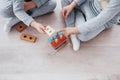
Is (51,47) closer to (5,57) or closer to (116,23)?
(5,57)

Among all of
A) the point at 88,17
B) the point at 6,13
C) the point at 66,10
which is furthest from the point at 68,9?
the point at 6,13

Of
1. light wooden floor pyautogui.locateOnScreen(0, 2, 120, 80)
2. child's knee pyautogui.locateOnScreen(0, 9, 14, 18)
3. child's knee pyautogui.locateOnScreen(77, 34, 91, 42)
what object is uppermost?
child's knee pyautogui.locateOnScreen(0, 9, 14, 18)

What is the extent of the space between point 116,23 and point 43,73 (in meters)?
0.54

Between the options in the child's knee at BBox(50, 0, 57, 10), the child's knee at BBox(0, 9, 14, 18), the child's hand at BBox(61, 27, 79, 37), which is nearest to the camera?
the child's hand at BBox(61, 27, 79, 37)

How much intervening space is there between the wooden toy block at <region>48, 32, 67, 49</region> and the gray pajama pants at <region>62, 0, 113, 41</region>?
9cm

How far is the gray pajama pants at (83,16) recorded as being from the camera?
1.06 metres

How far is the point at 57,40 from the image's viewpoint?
3.41 ft

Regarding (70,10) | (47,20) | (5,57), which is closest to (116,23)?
(70,10)

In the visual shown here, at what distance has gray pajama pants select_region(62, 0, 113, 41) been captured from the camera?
3.47ft

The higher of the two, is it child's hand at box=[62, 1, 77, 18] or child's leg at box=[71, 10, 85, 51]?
child's hand at box=[62, 1, 77, 18]

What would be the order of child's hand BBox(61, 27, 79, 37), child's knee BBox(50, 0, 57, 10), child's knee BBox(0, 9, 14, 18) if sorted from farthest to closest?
child's knee BBox(50, 0, 57, 10) < child's knee BBox(0, 9, 14, 18) < child's hand BBox(61, 27, 79, 37)

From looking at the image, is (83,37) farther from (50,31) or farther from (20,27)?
(20,27)

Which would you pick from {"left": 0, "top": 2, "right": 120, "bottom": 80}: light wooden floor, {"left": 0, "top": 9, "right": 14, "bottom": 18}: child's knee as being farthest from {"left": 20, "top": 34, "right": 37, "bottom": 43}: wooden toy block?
{"left": 0, "top": 9, "right": 14, "bottom": 18}: child's knee

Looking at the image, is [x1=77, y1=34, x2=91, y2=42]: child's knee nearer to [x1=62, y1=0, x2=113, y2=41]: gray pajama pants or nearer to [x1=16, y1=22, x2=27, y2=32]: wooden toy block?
[x1=62, y1=0, x2=113, y2=41]: gray pajama pants
